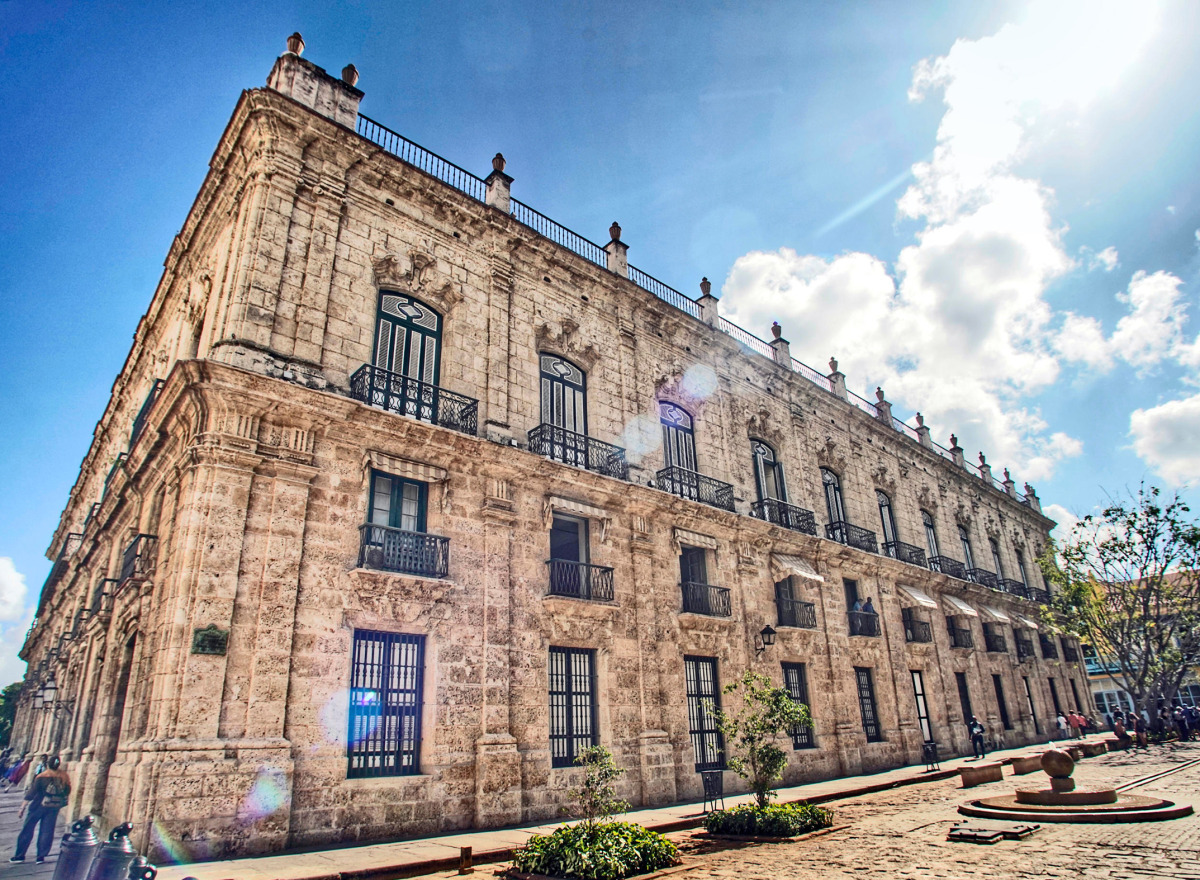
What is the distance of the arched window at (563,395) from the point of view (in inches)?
590

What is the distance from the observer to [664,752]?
1342 centimetres

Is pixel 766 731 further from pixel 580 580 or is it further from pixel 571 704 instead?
pixel 580 580

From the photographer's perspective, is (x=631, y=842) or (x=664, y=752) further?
(x=664, y=752)

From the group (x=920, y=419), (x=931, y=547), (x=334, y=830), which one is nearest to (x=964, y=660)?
(x=931, y=547)

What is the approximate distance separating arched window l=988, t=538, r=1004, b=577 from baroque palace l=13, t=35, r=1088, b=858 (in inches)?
476

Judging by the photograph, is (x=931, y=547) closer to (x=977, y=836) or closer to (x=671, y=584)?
(x=671, y=584)

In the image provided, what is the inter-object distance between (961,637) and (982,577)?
4881mm

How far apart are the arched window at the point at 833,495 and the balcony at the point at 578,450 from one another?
9140 mm

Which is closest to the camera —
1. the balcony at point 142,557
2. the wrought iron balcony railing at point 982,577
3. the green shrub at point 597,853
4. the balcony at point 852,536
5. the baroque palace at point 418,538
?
the green shrub at point 597,853

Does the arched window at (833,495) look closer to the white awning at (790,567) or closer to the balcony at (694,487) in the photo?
the white awning at (790,567)

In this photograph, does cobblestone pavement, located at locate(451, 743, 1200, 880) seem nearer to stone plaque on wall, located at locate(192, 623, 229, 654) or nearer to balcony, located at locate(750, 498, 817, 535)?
stone plaque on wall, located at locate(192, 623, 229, 654)

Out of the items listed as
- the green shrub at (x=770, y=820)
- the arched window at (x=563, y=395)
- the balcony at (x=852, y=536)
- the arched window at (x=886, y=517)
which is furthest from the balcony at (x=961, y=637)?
the arched window at (x=563, y=395)

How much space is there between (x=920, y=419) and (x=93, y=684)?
95.9 ft

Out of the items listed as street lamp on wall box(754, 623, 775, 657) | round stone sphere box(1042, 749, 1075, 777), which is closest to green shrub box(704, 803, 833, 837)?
round stone sphere box(1042, 749, 1075, 777)
